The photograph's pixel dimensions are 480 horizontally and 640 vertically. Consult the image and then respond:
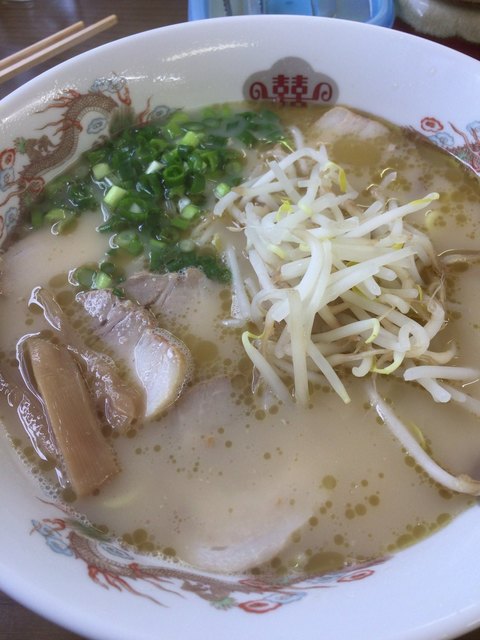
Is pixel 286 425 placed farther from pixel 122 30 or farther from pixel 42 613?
pixel 122 30

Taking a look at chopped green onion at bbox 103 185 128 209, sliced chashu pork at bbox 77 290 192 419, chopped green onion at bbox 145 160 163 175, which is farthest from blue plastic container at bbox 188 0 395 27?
sliced chashu pork at bbox 77 290 192 419

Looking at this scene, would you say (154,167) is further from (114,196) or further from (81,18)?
(81,18)

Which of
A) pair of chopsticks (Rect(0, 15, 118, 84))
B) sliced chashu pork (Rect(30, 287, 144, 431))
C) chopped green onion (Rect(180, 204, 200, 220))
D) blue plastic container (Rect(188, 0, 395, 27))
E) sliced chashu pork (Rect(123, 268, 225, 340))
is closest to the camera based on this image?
sliced chashu pork (Rect(30, 287, 144, 431))

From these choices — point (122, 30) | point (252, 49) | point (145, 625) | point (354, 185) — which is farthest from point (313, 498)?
point (122, 30)

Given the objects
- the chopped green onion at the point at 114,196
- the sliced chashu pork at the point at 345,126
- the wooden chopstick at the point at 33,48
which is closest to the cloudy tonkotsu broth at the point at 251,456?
the chopped green onion at the point at 114,196

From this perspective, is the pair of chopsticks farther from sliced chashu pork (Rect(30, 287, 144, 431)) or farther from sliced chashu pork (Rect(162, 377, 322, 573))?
sliced chashu pork (Rect(162, 377, 322, 573))
